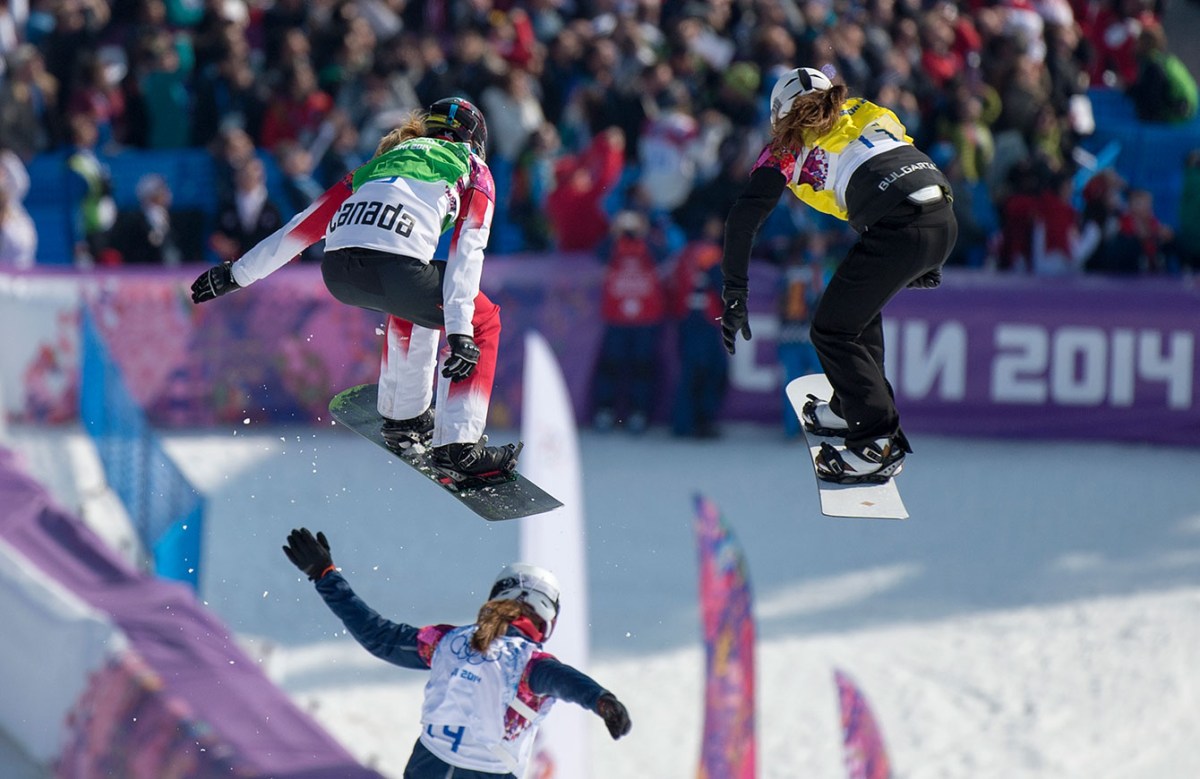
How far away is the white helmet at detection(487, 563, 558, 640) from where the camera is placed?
7711 mm

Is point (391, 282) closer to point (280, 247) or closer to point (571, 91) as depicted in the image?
point (280, 247)

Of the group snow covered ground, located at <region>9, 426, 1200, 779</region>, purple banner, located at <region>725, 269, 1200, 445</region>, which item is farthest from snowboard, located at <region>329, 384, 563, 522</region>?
purple banner, located at <region>725, 269, 1200, 445</region>

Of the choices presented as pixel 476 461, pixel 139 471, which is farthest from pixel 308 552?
pixel 139 471

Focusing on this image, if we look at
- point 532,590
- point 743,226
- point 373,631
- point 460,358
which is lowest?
point 373,631

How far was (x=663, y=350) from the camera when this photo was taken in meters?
14.6

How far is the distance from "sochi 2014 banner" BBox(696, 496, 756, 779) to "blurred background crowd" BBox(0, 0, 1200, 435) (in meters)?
2.47

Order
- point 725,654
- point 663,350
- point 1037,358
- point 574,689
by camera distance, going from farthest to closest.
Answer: point 1037,358 < point 663,350 < point 725,654 < point 574,689

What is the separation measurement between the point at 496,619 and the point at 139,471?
500 centimetres

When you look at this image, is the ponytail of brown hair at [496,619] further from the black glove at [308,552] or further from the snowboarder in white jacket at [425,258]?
the snowboarder in white jacket at [425,258]

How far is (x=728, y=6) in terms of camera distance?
52.0 feet

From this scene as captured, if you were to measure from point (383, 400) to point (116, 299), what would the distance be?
7.57 meters

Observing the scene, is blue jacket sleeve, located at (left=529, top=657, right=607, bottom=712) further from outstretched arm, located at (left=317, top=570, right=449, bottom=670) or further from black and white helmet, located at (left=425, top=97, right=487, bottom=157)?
black and white helmet, located at (left=425, top=97, right=487, bottom=157)

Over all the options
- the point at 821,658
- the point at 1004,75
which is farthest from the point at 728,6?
the point at 821,658

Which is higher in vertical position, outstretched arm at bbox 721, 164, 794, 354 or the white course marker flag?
outstretched arm at bbox 721, 164, 794, 354
